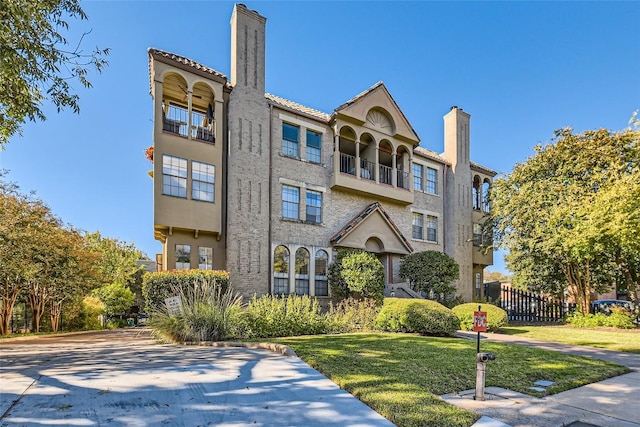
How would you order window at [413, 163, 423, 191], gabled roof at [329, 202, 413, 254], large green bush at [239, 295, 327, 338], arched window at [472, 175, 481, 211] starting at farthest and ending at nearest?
arched window at [472, 175, 481, 211] < window at [413, 163, 423, 191] < gabled roof at [329, 202, 413, 254] < large green bush at [239, 295, 327, 338]

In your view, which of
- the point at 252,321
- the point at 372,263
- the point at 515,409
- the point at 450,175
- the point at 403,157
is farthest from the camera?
the point at 450,175

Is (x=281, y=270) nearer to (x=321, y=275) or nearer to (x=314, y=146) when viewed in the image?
(x=321, y=275)

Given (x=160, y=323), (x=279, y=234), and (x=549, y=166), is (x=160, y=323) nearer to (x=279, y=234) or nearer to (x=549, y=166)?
(x=279, y=234)

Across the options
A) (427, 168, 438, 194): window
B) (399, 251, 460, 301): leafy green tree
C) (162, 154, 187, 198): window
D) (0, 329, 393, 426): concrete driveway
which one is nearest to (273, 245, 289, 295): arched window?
(162, 154, 187, 198): window

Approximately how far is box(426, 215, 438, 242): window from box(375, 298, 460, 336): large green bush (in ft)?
35.6

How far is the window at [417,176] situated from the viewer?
22.6 metres

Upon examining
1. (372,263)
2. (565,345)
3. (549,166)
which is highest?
(549,166)

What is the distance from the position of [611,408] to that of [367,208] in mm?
14903

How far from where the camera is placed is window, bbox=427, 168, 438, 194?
23438mm

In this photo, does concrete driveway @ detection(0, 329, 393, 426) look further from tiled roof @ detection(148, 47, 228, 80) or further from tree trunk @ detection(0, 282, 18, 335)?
tiled roof @ detection(148, 47, 228, 80)

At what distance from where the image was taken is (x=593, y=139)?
60.9 feet

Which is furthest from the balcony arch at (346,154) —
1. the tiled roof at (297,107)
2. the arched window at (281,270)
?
the arched window at (281,270)

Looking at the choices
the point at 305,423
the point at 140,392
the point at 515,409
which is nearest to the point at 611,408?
the point at 515,409

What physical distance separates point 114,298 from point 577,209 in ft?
81.9
